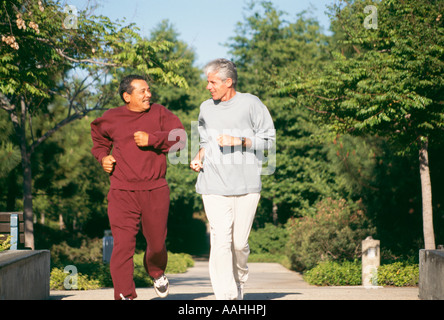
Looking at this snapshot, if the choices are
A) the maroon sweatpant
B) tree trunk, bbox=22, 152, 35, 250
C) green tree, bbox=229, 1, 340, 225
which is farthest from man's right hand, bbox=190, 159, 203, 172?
A: green tree, bbox=229, 1, 340, 225

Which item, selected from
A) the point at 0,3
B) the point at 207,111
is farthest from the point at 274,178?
the point at 207,111

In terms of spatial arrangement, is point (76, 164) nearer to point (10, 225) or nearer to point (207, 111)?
point (10, 225)

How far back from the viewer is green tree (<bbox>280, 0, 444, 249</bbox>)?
10203 mm

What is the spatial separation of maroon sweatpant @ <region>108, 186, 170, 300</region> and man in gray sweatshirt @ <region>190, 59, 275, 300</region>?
0.51m

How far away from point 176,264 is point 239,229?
16689 millimetres

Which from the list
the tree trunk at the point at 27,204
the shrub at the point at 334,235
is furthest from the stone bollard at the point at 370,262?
the tree trunk at the point at 27,204

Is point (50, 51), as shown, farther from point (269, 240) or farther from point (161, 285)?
point (269, 240)

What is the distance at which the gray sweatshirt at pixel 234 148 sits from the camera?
505cm

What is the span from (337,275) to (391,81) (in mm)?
4732

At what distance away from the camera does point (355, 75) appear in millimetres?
11180

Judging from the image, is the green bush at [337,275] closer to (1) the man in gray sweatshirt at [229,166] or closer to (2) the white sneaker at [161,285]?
(2) the white sneaker at [161,285]

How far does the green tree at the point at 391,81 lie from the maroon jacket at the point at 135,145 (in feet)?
19.3

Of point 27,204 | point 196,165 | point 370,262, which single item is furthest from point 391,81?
point 27,204

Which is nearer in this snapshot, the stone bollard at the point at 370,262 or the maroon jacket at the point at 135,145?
the maroon jacket at the point at 135,145
